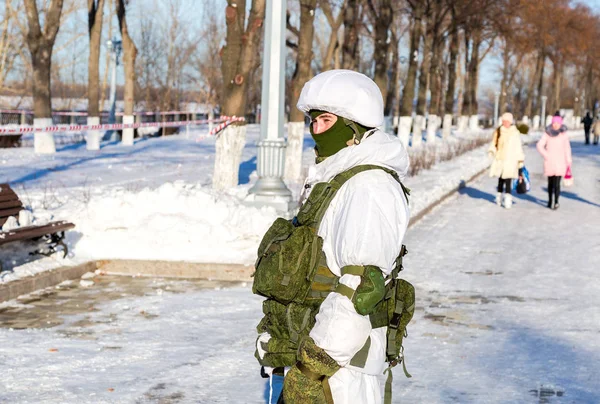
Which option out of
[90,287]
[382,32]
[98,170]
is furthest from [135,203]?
[382,32]

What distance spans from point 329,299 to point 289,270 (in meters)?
0.17

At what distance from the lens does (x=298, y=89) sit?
22547 millimetres

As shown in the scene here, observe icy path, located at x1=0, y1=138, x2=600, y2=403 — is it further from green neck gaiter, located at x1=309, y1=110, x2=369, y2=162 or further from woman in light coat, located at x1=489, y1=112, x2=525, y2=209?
woman in light coat, located at x1=489, y1=112, x2=525, y2=209

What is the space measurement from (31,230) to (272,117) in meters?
4.52

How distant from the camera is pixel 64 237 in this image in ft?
33.7

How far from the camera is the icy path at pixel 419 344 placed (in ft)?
19.9

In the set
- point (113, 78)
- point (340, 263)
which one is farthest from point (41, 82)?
point (340, 263)

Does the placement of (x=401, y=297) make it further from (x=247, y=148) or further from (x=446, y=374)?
(x=247, y=148)

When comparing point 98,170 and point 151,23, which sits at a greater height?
point 151,23

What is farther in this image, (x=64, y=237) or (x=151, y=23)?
(x=151, y=23)

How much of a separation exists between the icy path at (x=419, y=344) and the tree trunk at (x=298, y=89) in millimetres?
10126

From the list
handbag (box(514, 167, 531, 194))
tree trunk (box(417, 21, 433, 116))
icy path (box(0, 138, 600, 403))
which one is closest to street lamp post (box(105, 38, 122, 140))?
tree trunk (box(417, 21, 433, 116))

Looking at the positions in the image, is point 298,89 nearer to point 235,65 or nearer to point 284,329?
point 235,65

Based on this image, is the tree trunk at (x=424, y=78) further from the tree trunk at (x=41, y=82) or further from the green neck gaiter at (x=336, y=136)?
the green neck gaiter at (x=336, y=136)
